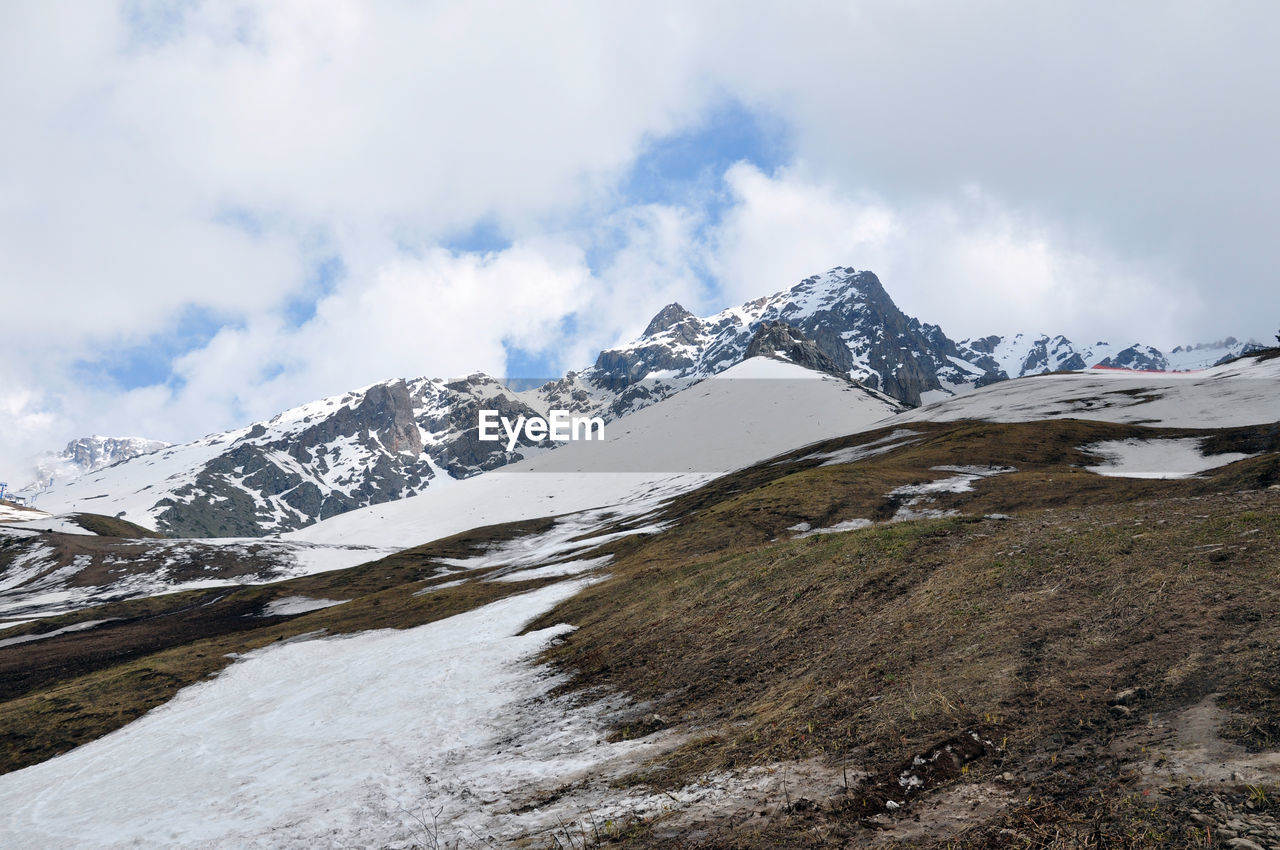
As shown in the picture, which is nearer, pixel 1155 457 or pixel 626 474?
pixel 1155 457

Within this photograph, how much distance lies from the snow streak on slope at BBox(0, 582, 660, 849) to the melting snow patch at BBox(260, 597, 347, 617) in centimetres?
5032

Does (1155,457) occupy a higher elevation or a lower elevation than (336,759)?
lower

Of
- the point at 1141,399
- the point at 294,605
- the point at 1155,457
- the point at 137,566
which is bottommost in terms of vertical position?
the point at 294,605

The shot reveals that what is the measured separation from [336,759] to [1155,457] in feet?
268

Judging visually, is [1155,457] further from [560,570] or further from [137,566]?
[137,566]

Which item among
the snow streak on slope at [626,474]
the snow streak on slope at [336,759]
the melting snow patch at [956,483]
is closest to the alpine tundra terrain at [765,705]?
the snow streak on slope at [336,759]

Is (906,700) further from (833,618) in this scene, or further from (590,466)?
(590,466)

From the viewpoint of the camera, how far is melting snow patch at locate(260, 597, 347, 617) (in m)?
79.6

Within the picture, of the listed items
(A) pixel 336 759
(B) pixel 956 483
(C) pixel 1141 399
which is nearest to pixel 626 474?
(C) pixel 1141 399

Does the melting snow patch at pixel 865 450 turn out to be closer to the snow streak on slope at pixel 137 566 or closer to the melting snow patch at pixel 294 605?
the melting snow patch at pixel 294 605

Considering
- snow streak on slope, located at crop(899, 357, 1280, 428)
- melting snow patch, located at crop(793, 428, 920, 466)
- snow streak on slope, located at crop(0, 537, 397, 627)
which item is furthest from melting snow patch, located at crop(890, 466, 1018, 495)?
snow streak on slope, located at crop(0, 537, 397, 627)

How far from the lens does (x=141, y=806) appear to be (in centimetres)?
1864

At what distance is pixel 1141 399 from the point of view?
10469 cm

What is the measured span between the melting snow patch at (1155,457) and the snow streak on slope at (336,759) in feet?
208
